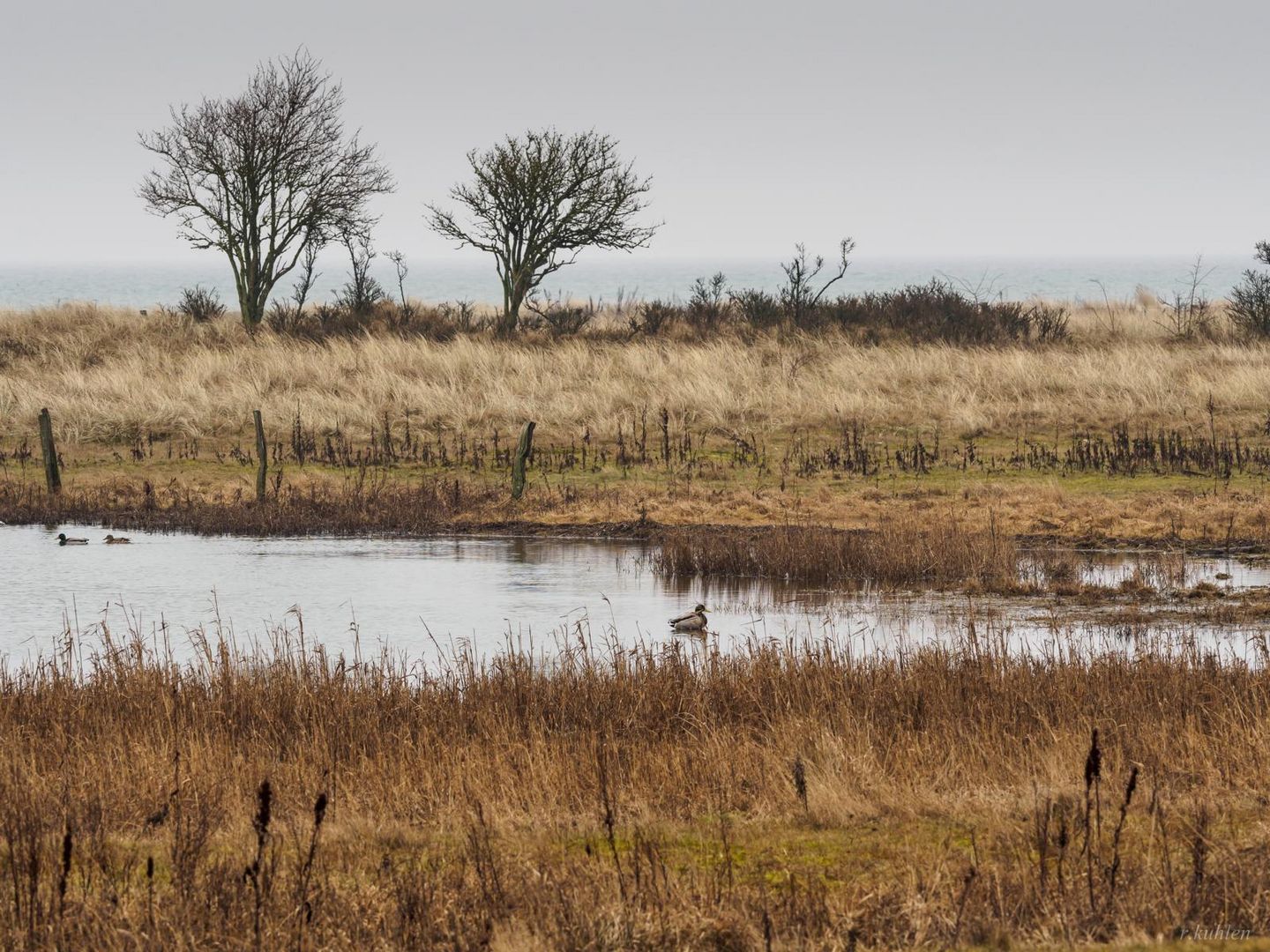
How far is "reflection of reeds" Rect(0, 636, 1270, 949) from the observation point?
19.7ft

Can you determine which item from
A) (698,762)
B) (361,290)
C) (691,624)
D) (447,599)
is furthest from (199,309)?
(698,762)

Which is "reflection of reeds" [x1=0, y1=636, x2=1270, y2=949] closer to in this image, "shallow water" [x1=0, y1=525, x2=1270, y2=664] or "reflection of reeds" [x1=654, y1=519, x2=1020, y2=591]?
"shallow water" [x1=0, y1=525, x2=1270, y2=664]

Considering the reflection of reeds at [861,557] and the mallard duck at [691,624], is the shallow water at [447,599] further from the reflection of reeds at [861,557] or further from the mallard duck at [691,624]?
the reflection of reeds at [861,557]

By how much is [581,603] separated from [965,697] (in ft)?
21.2

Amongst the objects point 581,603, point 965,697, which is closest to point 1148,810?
point 965,697

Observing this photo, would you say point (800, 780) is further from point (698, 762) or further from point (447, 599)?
point (447, 599)

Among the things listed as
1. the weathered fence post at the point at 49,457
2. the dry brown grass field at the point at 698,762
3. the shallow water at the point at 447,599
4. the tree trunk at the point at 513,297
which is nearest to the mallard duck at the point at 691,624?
the shallow water at the point at 447,599

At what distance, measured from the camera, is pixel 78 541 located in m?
20.2

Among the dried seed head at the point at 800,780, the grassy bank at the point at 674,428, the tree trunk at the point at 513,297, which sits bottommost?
the dried seed head at the point at 800,780

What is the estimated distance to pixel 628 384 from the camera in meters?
31.4

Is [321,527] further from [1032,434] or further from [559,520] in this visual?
[1032,434]

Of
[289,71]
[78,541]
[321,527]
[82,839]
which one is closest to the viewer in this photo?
[82,839]

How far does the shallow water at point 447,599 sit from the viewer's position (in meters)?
13.9

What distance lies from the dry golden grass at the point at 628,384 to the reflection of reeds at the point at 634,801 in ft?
56.4
